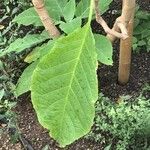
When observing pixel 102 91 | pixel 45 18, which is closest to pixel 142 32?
pixel 102 91

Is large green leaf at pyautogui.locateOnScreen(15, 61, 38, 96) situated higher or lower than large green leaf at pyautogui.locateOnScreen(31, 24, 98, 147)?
lower

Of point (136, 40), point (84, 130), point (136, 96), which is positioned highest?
point (84, 130)

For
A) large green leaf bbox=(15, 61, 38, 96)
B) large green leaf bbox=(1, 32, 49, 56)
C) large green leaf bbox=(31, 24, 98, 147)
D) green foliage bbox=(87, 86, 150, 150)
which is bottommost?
green foliage bbox=(87, 86, 150, 150)

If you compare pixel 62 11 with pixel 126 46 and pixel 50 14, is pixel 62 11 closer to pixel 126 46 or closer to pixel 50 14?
pixel 50 14

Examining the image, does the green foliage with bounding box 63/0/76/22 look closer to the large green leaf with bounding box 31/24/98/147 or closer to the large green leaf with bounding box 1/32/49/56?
the large green leaf with bounding box 1/32/49/56

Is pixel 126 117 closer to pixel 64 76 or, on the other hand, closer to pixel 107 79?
pixel 107 79

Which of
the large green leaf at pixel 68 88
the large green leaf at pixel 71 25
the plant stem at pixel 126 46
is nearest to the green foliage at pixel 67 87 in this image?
the large green leaf at pixel 68 88

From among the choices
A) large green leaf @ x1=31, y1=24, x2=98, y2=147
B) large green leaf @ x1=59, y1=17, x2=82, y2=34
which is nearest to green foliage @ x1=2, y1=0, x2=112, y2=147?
large green leaf @ x1=31, y1=24, x2=98, y2=147

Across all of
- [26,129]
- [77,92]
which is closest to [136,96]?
[26,129]
